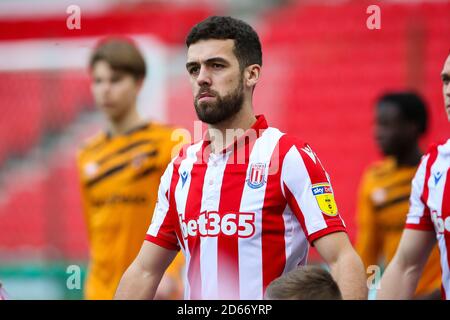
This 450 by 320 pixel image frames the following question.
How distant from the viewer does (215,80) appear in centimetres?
429

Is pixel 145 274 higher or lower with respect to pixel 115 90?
lower

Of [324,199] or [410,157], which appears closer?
[324,199]

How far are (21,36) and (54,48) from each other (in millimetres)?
1612

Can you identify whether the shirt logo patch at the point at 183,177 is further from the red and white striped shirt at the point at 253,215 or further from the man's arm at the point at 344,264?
the man's arm at the point at 344,264

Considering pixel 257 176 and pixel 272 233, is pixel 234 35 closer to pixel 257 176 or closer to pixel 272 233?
pixel 257 176

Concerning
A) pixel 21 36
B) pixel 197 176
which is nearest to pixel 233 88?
pixel 197 176

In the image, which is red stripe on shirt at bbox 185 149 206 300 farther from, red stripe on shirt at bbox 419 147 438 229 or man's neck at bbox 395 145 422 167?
man's neck at bbox 395 145 422 167

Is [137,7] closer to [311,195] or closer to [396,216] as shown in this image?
[396,216]

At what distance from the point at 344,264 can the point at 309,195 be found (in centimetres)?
35

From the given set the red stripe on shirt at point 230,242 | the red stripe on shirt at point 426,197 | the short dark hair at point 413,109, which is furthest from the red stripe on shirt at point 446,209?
the short dark hair at point 413,109

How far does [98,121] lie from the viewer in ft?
44.3

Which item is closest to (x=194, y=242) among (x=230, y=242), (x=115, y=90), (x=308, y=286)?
(x=230, y=242)

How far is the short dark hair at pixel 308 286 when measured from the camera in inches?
132

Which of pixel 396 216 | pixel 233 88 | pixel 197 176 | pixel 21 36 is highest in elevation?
pixel 21 36
